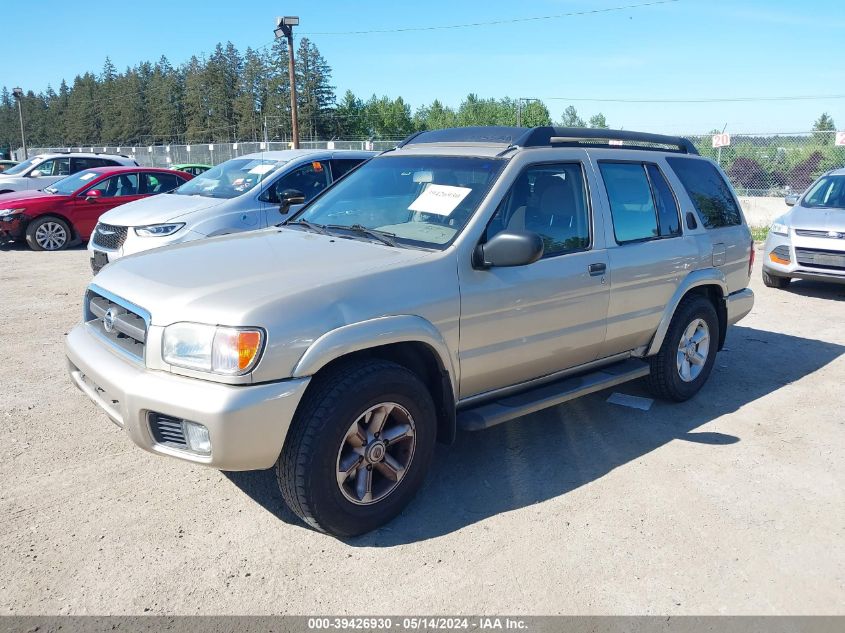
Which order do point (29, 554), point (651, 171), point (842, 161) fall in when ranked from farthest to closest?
point (842, 161), point (651, 171), point (29, 554)

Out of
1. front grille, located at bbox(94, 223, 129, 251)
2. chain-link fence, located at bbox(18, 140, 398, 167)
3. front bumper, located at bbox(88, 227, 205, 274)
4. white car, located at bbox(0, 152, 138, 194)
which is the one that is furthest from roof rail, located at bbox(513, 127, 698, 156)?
chain-link fence, located at bbox(18, 140, 398, 167)

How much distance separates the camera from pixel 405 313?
129 inches

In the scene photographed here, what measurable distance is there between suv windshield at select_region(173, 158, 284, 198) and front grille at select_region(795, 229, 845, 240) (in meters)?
7.14

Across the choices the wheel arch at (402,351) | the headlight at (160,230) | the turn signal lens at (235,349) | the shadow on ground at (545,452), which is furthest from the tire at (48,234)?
the turn signal lens at (235,349)

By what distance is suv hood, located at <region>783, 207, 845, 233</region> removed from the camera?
8930 mm

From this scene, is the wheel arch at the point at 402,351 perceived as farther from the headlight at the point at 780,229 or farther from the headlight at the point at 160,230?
the headlight at the point at 780,229

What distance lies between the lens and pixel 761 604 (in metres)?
2.90

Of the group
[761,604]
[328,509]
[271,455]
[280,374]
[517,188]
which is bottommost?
[761,604]

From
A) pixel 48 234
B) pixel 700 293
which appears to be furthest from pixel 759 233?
pixel 48 234

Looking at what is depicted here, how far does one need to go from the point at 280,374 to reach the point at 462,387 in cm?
114

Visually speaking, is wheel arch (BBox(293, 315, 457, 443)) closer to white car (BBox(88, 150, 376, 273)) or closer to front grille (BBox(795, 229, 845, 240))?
white car (BBox(88, 150, 376, 273))

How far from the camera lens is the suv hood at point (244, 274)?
2.96 m

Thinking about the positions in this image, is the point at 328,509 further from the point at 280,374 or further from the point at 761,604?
the point at 761,604

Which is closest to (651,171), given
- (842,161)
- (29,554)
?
(29,554)
